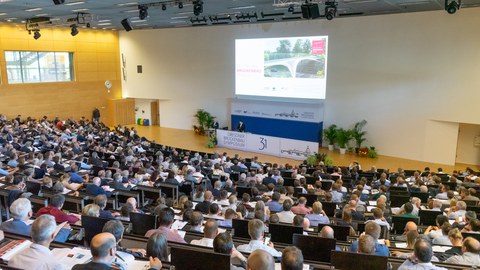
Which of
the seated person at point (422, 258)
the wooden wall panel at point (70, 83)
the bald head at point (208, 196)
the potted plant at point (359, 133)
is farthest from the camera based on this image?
the wooden wall panel at point (70, 83)

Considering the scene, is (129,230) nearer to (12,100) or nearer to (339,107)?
(339,107)

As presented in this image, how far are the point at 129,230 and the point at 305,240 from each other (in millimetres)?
2521

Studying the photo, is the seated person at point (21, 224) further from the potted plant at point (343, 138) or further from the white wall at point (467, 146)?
the white wall at point (467, 146)

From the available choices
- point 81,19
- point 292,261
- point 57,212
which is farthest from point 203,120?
point 292,261

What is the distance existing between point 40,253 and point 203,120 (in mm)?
20021

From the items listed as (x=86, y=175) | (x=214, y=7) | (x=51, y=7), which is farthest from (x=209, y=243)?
(x=51, y=7)

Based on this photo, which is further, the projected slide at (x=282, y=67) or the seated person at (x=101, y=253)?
the projected slide at (x=282, y=67)

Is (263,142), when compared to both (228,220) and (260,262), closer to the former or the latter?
(228,220)

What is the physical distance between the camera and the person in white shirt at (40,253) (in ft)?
11.3

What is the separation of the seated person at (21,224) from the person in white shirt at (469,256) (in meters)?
4.80

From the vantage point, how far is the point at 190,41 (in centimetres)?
2373

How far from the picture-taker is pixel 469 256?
455cm

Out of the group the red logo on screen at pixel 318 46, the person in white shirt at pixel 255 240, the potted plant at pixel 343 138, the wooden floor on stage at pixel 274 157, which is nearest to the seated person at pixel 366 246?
the person in white shirt at pixel 255 240

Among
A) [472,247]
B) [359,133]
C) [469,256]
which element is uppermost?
[472,247]
